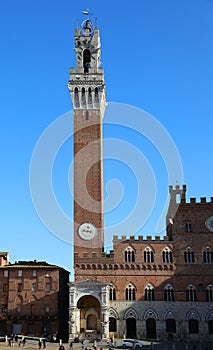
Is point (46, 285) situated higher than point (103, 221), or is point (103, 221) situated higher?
point (103, 221)

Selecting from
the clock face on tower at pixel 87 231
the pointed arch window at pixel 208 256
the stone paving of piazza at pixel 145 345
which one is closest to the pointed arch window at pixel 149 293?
the stone paving of piazza at pixel 145 345

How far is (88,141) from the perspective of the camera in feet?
213

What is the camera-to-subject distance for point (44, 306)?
194ft

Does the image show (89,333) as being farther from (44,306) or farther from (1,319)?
(1,319)

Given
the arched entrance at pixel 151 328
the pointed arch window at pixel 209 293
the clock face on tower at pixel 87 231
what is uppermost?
the clock face on tower at pixel 87 231

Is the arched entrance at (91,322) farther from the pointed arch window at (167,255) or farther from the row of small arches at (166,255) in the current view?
the pointed arch window at (167,255)

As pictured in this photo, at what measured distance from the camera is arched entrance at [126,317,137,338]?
57406mm

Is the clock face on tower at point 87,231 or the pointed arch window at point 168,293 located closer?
the pointed arch window at point 168,293

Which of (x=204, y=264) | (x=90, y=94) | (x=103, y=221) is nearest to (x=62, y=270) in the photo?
(x=103, y=221)

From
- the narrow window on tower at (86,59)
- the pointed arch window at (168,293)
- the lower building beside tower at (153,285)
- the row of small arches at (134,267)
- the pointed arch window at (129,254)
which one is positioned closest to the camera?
the lower building beside tower at (153,285)

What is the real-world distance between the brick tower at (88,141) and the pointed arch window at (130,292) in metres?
5.53

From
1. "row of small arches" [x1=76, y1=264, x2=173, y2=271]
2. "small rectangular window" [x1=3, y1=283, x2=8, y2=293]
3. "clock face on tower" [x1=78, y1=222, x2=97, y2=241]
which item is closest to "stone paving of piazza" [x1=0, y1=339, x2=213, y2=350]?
"small rectangular window" [x1=3, y1=283, x2=8, y2=293]

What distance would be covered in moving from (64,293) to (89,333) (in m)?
8.87

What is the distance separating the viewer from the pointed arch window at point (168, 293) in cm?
5915
